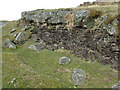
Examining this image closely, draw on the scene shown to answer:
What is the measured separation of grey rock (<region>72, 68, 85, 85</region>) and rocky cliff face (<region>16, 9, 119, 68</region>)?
5.99 meters

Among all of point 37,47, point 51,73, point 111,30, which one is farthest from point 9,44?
point 111,30

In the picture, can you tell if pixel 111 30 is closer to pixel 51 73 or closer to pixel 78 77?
pixel 78 77

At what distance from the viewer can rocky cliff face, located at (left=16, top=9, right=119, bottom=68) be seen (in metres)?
21.8

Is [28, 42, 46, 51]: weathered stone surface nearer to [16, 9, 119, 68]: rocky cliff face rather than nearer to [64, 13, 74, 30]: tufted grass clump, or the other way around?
[16, 9, 119, 68]: rocky cliff face

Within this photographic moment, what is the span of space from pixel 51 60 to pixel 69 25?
11979mm

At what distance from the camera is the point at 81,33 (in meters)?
28.2

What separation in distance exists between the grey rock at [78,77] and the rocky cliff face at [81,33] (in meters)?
5.99

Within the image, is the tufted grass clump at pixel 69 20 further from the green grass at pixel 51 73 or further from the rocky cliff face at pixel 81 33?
the green grass at pixel 51 73

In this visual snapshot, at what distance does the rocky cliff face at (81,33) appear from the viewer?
71.4ft

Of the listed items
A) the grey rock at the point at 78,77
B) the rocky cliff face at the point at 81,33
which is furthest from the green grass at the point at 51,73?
the rocky cliff face at the point at 81,33

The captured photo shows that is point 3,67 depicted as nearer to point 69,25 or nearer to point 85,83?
point 85,83

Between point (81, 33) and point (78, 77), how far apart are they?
1308 cm

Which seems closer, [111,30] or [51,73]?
[111,30]

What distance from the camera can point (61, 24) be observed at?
33.3m
